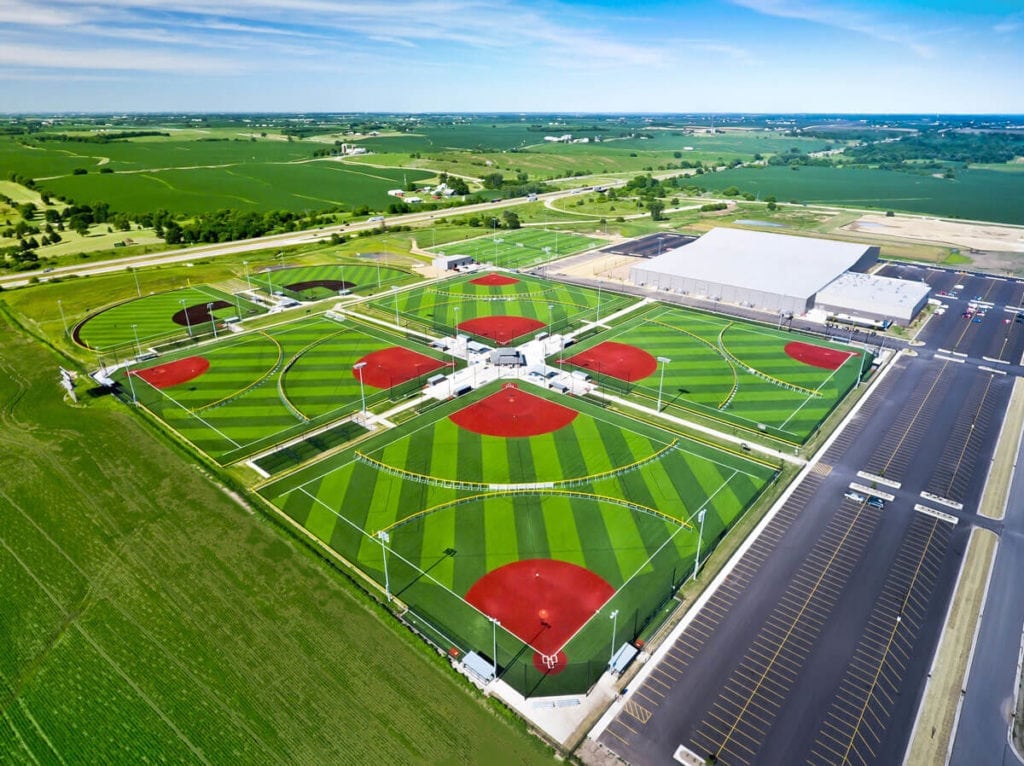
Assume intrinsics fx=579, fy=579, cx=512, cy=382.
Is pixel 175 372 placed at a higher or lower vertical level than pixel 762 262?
lower

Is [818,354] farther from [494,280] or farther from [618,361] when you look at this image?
[494,280]

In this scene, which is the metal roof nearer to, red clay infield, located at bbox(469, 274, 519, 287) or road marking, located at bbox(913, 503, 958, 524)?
red clay infield, located at bbox(469, 274, 519, 287)

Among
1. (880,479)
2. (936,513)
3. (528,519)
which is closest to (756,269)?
(880,479)

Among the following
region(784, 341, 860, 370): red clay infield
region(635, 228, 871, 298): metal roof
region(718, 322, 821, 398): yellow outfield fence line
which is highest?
region(635, 228, 871, 298): metal roof

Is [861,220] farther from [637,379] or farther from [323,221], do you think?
[323,221]

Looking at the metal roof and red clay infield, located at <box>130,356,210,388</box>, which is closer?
red clay infield, located at <box>130,356,210,388</box>


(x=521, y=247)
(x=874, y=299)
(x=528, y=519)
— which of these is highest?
(x=874, y=299)

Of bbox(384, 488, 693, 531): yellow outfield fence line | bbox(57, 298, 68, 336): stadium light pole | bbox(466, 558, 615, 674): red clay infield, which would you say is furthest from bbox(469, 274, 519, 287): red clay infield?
bbox(466, 558, 615, 674): red clay infield
